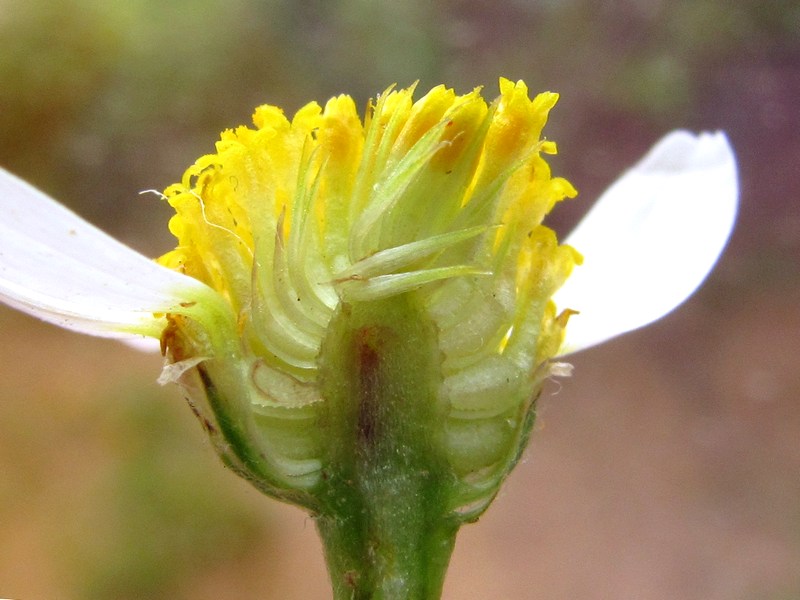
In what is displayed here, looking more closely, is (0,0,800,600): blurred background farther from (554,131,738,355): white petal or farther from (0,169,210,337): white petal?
(0,169,210,337): white petal

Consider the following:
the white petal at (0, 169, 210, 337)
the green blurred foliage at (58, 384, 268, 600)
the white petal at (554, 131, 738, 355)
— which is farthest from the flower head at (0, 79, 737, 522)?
the green blurred foliage at (58, 384, 268, 600)

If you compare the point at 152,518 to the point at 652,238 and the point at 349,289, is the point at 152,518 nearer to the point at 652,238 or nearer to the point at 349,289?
the point at 652,238

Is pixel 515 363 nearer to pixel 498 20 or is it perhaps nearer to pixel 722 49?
pixel 498 20

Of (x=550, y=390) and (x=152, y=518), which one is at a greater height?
(x=550, y=390)

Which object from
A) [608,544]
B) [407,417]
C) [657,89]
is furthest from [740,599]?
[407,417]

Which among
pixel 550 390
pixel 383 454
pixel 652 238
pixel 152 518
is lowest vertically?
pixel 383 454

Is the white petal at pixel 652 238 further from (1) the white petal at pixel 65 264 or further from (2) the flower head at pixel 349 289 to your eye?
(1) the white petal at pixel 65 264

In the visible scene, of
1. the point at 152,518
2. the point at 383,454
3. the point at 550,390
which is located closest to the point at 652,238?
the point at 383,454
